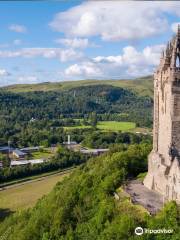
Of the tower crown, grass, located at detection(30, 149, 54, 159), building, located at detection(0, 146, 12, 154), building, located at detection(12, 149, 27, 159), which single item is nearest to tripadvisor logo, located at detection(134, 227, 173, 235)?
the tower crown

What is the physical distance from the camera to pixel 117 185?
4178 centimetres

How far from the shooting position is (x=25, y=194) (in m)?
71.6

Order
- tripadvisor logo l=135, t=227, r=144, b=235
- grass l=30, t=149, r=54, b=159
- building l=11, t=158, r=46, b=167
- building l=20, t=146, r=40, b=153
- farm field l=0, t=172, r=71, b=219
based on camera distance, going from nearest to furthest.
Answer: tripadvisor logo l=135, t=227, r=144, b=235
farm field l=0, t=172, r=71, b=219
building l=11, t=158, r=46, b=167
grass l=30, t=149, r=54, b=159
building l=20, t=146, r=40, b=153

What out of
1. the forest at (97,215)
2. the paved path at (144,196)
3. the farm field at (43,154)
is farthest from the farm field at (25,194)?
the paved path at (144,196)

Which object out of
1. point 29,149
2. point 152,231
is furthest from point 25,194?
point 29,149

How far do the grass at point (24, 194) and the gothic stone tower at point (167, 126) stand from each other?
2919 centimetres

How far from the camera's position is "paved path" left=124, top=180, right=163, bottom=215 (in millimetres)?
35438

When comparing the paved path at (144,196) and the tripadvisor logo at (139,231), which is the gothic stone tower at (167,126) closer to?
the paved path at (144,196)

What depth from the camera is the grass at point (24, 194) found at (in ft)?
216

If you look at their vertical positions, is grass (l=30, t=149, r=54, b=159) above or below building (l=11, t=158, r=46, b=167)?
below

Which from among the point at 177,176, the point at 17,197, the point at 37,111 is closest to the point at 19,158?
the point at 17,197

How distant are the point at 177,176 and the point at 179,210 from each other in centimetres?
351

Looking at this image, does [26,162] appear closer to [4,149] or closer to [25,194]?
[4,149]

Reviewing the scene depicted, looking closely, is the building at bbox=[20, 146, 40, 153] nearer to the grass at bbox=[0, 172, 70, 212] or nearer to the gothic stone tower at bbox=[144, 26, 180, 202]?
the grass at bbox=[0, 172, 70, 212]
